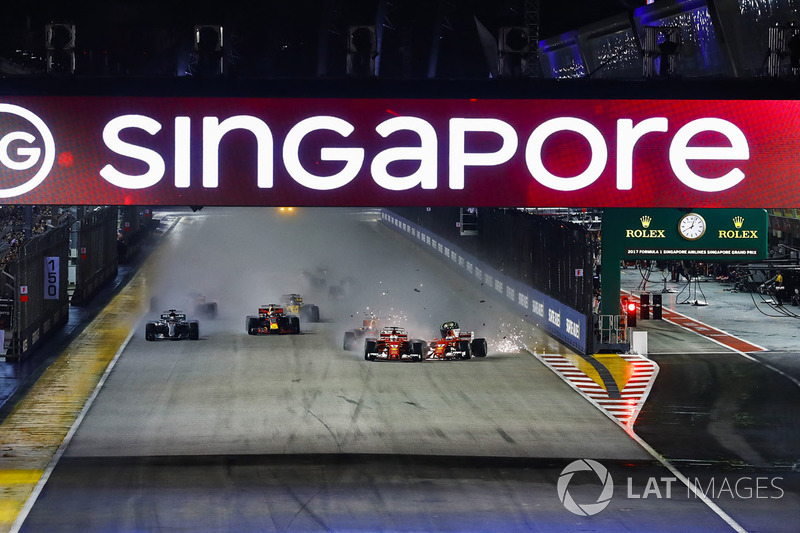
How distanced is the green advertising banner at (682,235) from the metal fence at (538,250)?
3716mm

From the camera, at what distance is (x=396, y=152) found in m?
16.5

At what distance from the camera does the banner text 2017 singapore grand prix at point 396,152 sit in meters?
16.3

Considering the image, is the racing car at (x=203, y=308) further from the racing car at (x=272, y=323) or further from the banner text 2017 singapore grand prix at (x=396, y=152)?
the banner text 2017 singapore grand prix at (x=396, y=152)

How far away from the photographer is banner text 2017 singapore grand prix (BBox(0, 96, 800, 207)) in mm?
16328

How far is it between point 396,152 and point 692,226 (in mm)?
21749

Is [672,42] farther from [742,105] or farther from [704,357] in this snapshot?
[704,357]

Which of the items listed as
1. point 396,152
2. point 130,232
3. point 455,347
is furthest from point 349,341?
point 130,232

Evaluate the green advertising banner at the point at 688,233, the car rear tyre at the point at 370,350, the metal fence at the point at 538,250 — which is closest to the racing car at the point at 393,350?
the car rear tyre at the point at 370,350

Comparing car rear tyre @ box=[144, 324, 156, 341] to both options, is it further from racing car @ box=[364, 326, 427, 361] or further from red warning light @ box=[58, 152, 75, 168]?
red warning light @ box=[58, 152, 75, 168]

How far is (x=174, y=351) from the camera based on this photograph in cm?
4303

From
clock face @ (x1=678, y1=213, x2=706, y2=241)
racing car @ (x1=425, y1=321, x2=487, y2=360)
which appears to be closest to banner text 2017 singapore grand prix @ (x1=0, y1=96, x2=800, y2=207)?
clock face @ (x1=678, y1=213, x2=706, y2=241)

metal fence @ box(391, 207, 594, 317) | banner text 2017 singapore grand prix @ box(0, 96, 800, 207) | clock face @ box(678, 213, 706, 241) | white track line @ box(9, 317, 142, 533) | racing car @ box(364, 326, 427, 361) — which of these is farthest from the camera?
metal fence @ box(391, 207, 594, 317)

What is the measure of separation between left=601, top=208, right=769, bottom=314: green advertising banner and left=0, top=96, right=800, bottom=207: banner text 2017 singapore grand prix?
16.0 m

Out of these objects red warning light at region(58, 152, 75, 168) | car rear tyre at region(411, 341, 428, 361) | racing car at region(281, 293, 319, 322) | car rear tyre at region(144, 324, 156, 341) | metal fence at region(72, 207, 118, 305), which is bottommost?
car rear tyre at region(411, 341, 428, 361)
